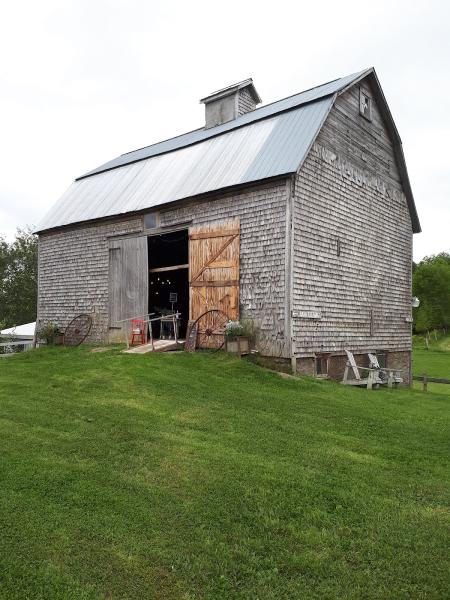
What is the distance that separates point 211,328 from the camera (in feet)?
45.3

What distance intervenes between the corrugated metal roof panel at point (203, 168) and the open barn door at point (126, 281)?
3.94ft

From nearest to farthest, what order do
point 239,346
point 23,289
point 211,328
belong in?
1. point 239,346
2. point 211,328
3. point 23,289

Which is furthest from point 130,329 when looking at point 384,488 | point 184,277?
point 384,488

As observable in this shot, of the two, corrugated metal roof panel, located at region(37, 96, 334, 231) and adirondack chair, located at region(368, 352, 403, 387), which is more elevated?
corrugated metal roof panel, located at region(37, 96, 334, 231)

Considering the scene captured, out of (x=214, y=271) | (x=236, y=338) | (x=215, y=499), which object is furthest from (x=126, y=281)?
(x=215, y=499)

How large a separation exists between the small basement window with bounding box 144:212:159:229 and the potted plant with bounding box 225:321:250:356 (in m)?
4.84

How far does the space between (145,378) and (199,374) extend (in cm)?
128

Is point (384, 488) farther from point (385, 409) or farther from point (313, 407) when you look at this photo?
point (385, 409)

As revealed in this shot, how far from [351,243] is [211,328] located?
4.94 metres

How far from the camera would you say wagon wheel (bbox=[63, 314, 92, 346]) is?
17.6 meters

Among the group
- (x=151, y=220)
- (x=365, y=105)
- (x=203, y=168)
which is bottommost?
(x=151, y=220)

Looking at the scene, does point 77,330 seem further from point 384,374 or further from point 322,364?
point 384,374

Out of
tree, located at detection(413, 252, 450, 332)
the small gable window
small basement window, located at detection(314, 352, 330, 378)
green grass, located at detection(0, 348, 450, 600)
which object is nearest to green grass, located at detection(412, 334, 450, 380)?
tree, located at detection(413, 252, 450, 332)

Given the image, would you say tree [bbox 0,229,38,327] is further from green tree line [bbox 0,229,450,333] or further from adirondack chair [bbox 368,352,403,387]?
adirondack chair [bbox 368,352,403,387]
